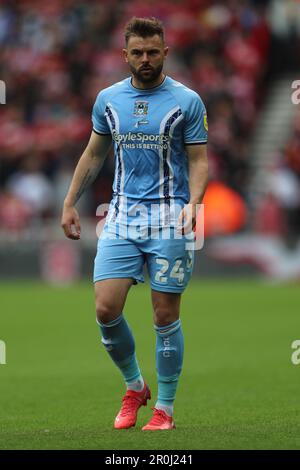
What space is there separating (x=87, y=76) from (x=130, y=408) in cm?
1635

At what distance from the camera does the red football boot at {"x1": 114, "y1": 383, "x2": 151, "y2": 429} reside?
727 centimetres

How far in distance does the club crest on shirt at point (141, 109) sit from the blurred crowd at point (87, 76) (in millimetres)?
13646

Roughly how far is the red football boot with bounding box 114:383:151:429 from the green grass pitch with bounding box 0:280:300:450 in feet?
0.28

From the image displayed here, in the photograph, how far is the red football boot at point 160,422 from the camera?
23.4 ft

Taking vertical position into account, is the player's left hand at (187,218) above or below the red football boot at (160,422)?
above

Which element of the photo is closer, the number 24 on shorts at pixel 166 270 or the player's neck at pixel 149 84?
the number 24 on shorts at pixel 166 270

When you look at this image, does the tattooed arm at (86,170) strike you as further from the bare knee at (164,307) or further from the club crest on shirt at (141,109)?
the bare knee at (164,307)

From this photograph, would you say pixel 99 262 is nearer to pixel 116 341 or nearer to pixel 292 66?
pixel 116 341
